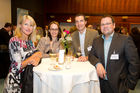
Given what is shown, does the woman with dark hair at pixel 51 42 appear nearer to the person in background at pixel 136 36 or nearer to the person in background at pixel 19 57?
the person in background at pixel 19 57

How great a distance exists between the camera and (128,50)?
1972mm

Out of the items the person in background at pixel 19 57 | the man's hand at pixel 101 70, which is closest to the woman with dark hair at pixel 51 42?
the person in background at pixel 19 57

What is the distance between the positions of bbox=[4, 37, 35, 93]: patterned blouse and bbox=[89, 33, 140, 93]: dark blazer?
1161 mm

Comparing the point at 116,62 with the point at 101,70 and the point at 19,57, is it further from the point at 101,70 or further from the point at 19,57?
the point at 19,57

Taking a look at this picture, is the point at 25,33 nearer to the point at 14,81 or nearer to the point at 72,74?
the point at 14,81

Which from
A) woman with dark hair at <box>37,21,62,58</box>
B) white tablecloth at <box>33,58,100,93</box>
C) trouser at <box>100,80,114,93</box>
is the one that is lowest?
trouser at <box>100,80,114,93</box>

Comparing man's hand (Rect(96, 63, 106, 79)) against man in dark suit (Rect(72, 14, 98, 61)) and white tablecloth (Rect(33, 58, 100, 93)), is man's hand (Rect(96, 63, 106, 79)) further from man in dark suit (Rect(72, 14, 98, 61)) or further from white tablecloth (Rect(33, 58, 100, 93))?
man in dark suit (Rect(72, 14, 98, 61))

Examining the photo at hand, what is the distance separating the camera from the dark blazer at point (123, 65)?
198cm

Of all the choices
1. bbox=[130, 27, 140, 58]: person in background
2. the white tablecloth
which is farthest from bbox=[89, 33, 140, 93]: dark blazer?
bbox=[130, 27, 140, 58]: person in background

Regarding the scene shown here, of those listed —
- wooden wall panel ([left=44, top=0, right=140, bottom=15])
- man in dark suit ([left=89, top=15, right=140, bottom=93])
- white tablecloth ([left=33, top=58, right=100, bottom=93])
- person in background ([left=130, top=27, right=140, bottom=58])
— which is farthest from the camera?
wooden wall panel ([left=44, top=0, right=140, bottom=15])

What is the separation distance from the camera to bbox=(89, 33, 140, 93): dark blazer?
1979mm

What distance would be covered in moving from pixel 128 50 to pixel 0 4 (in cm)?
626

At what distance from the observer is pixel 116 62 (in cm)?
206

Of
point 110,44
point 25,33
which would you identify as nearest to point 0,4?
point 25,33
